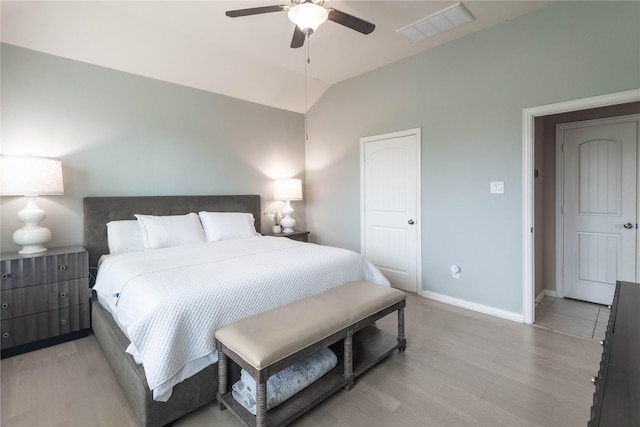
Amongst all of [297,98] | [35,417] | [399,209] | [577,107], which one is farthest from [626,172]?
[35,417]

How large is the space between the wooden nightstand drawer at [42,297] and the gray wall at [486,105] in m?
Result: 3.55

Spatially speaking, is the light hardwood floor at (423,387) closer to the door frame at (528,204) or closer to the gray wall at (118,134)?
the door frame at (528,204)

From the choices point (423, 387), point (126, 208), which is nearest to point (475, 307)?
point (423, 387)

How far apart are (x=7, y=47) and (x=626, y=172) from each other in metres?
6.03

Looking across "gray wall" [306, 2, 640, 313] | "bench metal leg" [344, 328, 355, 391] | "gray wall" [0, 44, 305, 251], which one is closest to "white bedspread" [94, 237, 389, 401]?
"bench metal leg" [344, 328, 355, 391]

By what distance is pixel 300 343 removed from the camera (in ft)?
5.40

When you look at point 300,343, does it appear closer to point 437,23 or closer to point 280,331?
point 280,331

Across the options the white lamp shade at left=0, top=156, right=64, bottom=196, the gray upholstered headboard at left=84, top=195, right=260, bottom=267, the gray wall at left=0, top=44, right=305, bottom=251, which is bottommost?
the gray upholstered headboard at left=84, top=195, right=260, bottom=267

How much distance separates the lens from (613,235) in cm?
331

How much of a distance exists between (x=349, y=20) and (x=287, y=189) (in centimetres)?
262

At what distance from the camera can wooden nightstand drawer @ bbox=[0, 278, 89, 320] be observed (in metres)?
2.38

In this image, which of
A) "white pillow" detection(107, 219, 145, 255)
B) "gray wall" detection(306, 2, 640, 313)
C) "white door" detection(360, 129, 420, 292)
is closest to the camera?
"gray wall" detection(306, 2, 640, 313)

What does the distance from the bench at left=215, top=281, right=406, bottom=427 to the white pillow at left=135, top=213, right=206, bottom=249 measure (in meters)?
1.69

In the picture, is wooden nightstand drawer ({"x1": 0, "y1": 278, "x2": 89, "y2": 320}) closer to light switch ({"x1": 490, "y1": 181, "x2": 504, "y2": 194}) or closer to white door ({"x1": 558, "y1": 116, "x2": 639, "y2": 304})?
light switch ({"x1": 490, "y1": 181, "x2": 504, "y2": 194})
